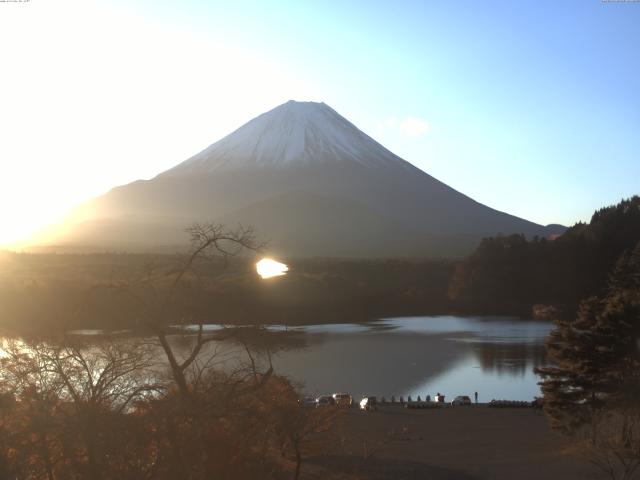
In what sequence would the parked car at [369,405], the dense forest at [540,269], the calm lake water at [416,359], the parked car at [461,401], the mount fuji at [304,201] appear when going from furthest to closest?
1. the mount fuji at [304,201]
2. the dense forest at [540,269]
3. the calm lake water at [416,359]
4. the parked car at [461,401]
5. the parked car at [369,405]

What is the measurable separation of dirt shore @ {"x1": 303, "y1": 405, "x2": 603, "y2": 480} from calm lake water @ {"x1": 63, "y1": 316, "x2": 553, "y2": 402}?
236 centimetres

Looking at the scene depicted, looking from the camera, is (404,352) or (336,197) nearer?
(404,352)

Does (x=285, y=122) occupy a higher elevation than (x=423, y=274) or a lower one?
higher

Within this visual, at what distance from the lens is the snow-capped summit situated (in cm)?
10144

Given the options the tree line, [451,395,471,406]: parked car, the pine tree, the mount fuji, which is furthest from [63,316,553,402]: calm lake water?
the mount fuji

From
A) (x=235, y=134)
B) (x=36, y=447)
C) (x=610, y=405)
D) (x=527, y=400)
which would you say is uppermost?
(x=235, y=134)

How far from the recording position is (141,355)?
4016 mm

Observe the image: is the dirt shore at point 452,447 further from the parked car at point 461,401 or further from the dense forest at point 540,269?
the dense forest at point 540,269

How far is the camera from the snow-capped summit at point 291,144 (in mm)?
101438

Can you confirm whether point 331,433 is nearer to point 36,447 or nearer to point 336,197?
point 36,447

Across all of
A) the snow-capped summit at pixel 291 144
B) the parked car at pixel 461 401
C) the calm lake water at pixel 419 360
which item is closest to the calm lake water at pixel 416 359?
the calm lake water at pixel 419 360

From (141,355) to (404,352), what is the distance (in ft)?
67.8

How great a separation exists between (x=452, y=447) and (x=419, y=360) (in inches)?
437

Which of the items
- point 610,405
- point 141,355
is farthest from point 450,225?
point 141,355
